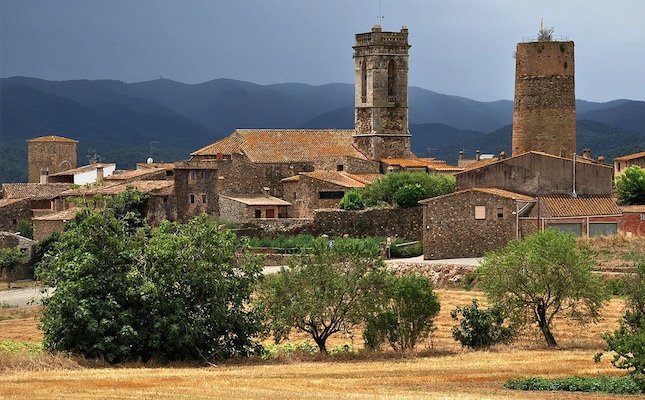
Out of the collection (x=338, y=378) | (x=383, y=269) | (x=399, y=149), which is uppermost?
(x=399, y=149)

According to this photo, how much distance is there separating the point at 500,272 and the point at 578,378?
8084 millimetres

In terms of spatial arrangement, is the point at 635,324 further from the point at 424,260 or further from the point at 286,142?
the point at 286,142

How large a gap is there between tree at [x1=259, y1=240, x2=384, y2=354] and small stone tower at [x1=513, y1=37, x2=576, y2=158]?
A: 27937 millimetres

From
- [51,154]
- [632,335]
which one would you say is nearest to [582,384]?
[632,335]

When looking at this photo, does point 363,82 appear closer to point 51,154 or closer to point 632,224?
point 632,224

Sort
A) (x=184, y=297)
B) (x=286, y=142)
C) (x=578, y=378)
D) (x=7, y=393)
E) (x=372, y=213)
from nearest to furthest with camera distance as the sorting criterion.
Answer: (x=7, y=393)
(x=578, y=378)
(x=184, y=297)
(x=372, y=213)
(x=286, y=142)

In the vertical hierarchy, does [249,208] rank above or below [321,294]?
above

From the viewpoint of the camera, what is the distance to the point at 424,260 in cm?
4950

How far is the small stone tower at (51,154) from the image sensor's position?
91500 millimetres

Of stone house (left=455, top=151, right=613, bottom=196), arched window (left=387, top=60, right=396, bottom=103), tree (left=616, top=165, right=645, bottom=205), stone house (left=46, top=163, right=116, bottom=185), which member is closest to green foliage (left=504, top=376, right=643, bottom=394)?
stone house (left=455, top=151, right=613, bottom=196)

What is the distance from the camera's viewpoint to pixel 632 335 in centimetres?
2438

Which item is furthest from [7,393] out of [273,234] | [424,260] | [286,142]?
[286,142]

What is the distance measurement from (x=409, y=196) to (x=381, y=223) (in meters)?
1.69

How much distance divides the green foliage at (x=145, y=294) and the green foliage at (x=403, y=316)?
3136 mm
